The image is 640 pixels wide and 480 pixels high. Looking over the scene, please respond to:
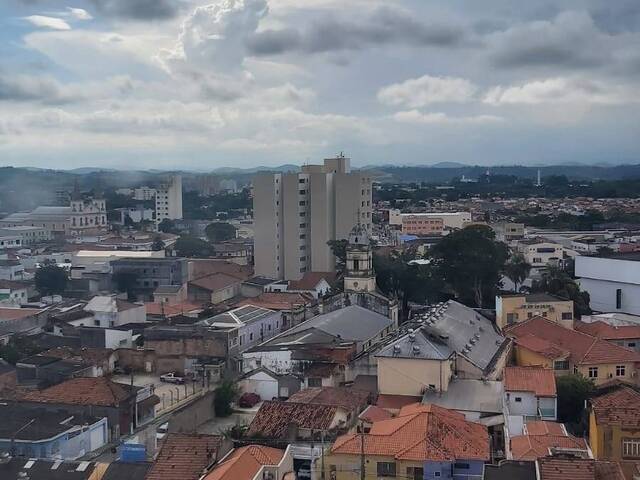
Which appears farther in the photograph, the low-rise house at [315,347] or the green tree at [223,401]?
the low-rise house at [315,347]

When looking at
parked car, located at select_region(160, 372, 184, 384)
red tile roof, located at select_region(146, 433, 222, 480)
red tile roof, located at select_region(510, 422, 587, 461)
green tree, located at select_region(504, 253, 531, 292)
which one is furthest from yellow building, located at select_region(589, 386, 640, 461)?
green tree, located at select_region(504, 253, 531, 292)

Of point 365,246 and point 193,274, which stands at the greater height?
point 365,246

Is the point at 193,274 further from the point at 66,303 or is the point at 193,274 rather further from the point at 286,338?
the point at 286,338

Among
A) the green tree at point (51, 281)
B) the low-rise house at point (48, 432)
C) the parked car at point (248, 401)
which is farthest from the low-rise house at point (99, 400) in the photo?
the green tree at point (51, 281)

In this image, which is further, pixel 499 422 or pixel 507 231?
Answer: pixel 507 231

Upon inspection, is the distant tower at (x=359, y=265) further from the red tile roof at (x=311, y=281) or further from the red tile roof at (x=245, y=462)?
the red tile roof at (x=245, y=462)

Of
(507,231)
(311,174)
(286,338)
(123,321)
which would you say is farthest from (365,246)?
(507,231)
